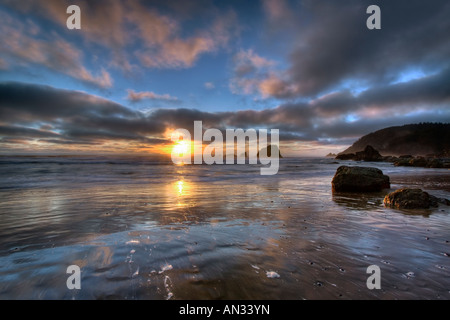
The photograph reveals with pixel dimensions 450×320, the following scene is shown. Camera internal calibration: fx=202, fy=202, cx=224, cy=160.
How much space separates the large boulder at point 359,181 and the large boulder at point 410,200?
3.46 meters

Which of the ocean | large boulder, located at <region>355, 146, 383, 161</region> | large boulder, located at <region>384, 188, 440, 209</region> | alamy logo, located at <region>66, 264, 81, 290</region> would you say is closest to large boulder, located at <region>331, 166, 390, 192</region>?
large boulder, located at <region>384, 188, 440, 209</region>

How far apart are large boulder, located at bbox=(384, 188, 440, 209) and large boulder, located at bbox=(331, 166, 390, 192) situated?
3.46m

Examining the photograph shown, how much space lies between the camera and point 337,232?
5039 millimetres

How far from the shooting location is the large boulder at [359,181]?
11492 millimetres

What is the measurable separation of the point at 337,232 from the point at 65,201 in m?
10.7

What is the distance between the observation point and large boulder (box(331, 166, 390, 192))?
452 inches

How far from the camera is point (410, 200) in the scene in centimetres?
758

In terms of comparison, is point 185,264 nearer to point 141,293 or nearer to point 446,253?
point 141,293

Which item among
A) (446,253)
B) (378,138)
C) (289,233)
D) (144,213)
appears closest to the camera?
(446,253)

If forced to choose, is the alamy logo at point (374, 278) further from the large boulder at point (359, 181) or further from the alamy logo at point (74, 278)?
the large boulder at point (359, 181)

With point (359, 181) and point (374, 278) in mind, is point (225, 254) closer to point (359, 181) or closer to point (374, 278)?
point (374, 278)

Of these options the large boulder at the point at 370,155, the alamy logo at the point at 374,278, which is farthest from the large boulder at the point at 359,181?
the large boulder at the point at 370,155
